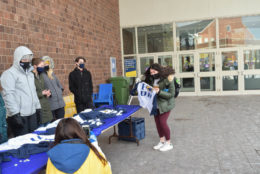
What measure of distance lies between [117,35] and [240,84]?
5775mm

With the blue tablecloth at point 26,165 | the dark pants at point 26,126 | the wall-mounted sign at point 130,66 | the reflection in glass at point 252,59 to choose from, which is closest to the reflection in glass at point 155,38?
the wall-mounted sign at point 130,66

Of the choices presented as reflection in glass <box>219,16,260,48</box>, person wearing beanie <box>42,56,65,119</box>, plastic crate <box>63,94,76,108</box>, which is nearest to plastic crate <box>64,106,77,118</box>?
plastic crate <box>63,94,76,108</box>

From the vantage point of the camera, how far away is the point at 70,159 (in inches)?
71.6

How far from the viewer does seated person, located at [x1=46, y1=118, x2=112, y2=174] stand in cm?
182

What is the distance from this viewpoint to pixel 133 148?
173 inches

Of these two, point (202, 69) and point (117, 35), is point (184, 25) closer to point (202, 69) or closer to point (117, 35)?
point (202, 69)

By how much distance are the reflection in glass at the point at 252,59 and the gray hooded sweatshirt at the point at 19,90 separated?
31.2 ft

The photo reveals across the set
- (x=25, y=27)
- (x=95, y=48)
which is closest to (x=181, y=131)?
(x=25, y=27)

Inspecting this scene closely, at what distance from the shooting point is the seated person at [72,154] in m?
1.82

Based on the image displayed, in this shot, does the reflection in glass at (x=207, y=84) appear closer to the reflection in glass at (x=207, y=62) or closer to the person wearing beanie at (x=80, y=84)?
the reflection in glass at (x=207, y=62)

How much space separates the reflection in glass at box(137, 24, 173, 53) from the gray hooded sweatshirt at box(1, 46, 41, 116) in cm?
864

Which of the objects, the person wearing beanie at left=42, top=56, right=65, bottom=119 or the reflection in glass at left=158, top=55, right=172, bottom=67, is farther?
the reflection in glass at left=158, top=55, right=172, bottom=67

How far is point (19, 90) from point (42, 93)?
59cm

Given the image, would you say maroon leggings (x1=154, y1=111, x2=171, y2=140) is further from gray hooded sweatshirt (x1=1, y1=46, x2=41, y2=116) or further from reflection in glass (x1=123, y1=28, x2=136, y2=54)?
reflection in glass (x1=123, y1=28, x2=136, y2=54)
